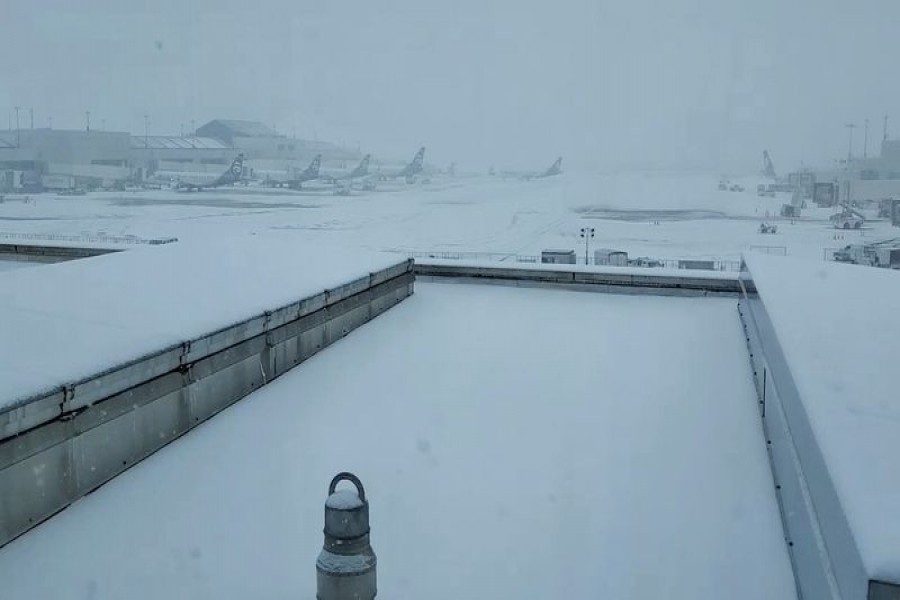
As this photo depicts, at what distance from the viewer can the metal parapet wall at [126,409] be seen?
3180 mm

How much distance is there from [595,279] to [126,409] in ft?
20.1

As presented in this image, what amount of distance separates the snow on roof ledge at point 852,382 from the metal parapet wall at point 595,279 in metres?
2.21

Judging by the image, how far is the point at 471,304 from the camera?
27.2 feet

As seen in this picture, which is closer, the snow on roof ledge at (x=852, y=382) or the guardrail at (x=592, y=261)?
the snow on roof ledge at (x=852, y=382)

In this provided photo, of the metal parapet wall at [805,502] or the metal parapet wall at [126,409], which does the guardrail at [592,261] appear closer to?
the metal parapet wall at [126,409]

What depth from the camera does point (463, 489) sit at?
383cm

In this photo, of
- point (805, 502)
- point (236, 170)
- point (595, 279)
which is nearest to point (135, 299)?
point (805, 502)

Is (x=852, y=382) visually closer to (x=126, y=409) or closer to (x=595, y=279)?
(x=126, y=409)

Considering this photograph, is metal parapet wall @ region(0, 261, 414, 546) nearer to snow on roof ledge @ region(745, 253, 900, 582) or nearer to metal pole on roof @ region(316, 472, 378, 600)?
metal pole on roof @ region(316, 472, 378, 600)

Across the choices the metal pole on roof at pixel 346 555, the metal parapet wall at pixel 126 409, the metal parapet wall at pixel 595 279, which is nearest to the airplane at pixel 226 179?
the metal parapet wall at pixel 595 279

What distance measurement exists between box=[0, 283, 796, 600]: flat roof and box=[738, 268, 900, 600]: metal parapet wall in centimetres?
17

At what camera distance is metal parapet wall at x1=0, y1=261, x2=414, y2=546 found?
3180 mm

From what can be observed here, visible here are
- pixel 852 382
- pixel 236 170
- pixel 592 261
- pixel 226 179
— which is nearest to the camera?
pixel 852 382

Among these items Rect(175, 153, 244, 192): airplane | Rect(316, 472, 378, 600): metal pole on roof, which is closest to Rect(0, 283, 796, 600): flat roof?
Rect(316, 472, 378, 600): metal pole on roof
